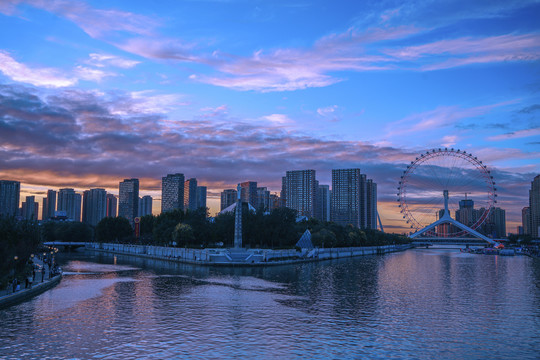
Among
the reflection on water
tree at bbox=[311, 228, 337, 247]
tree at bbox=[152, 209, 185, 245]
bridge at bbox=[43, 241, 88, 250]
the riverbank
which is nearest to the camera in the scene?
the reflection on water

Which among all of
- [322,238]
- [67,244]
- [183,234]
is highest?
[183,234]

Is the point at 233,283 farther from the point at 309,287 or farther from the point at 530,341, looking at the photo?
the point at 530,341

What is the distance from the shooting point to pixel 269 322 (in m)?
33.0

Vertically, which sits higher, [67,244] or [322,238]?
[322,238]

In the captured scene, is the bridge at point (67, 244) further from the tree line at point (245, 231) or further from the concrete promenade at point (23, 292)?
the concrete promenade at point (23, 292)

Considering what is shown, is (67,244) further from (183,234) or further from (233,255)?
(233,255)

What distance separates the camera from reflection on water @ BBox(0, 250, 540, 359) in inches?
1017

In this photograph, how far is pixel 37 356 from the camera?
23.7 metres

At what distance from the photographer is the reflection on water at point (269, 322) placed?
2584 centimetres

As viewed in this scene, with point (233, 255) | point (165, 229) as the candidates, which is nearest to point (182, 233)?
point (165, 229)

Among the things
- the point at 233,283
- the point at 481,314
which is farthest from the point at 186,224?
the point at 481,314

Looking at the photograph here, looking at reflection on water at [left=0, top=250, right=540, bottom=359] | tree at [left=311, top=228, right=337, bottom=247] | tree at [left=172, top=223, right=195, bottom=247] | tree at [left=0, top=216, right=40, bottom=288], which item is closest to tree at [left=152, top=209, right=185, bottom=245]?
tree at [left=172, top=223, right=195, bottom=247]

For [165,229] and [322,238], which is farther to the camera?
[322,238]

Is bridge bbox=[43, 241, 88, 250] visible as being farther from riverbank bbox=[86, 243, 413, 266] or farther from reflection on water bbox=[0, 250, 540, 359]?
reflection on water bbox=[0, 250, 540, 359]
